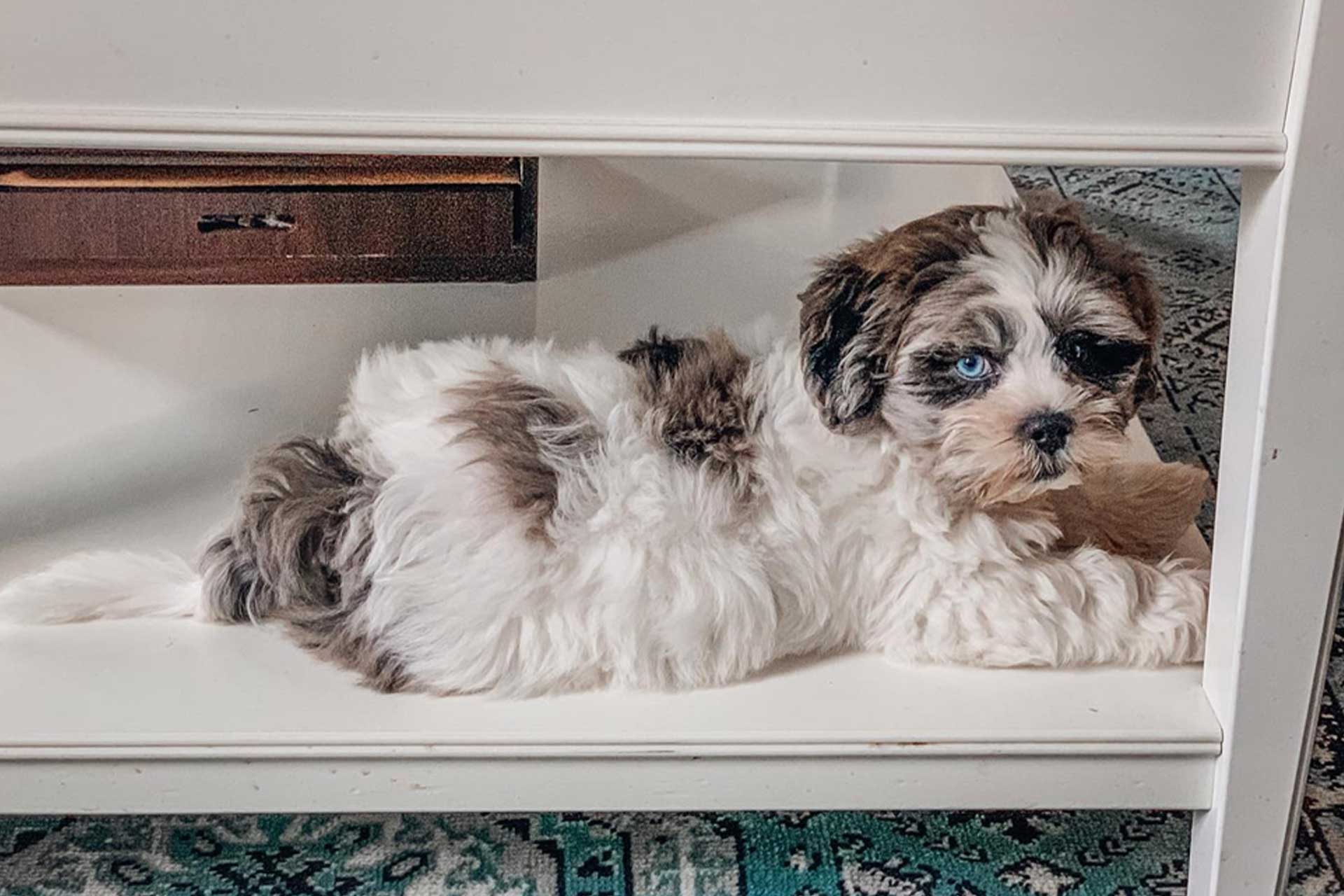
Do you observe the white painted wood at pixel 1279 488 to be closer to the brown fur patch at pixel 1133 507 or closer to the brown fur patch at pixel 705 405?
the brown fur patch at pixel 1133 507

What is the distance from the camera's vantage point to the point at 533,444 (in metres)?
1.33

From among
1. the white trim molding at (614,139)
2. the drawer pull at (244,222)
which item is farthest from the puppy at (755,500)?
the drawer pull at (244,222)

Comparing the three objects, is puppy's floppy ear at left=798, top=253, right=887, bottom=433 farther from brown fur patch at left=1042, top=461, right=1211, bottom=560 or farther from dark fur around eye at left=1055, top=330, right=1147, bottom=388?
brown fur patch at left=1042, top=461, right=1211, bottom=560

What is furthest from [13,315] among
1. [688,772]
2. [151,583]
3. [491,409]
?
[688,772]

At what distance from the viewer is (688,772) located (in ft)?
4.31

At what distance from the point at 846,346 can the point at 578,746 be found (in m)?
0.39

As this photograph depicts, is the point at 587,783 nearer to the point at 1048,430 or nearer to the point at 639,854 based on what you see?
the point at 639,854

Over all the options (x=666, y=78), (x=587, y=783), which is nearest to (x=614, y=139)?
(x=666, y=78)

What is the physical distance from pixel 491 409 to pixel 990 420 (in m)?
0.41

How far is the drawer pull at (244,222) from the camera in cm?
167

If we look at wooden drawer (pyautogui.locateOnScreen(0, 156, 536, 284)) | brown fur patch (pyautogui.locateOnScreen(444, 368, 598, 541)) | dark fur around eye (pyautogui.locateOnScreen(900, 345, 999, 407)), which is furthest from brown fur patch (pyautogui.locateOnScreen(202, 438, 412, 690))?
dark fur around eye (pyautogui.locateOnScreen(900, 345, 999, 407))

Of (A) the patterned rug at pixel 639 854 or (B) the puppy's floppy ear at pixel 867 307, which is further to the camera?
(A) the patterned rug at pixel 639 854

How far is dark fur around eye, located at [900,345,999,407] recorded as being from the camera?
1263mm

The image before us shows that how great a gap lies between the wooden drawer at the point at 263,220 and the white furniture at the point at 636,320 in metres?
0.09
